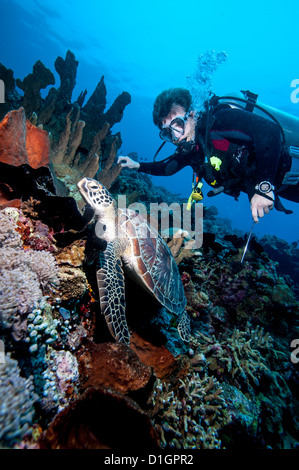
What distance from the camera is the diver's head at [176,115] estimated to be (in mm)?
4113

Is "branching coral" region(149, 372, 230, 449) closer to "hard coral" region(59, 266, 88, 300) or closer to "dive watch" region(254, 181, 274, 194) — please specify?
"hard coral" region(59, 266, 88, 300)

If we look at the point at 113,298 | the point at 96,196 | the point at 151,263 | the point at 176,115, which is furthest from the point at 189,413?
the point at 176,115

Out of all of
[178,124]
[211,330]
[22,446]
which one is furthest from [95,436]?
[178,124]

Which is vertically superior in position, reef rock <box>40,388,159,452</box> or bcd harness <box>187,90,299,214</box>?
bcd harness <box>187,90,299,214</box>

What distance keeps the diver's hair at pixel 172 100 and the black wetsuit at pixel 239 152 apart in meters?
0.51

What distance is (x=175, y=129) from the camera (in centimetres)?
Result: 425

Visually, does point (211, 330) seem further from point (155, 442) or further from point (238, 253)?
point (155, 442)

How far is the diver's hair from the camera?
13.4 feet

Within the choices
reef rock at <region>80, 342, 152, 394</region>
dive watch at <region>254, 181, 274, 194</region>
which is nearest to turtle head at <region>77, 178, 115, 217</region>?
reef rock at <region>80, 342, 152, 394</region>

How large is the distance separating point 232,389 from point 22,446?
2710 mm

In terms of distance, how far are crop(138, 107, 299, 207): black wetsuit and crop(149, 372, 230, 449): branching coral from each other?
107 inches

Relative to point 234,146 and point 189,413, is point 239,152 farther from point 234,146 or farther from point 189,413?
point 189,413

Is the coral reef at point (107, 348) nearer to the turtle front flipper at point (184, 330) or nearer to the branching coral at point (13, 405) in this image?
the branching coral at point (13, 405)

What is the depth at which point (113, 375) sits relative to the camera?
1.63 meters
